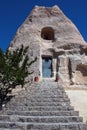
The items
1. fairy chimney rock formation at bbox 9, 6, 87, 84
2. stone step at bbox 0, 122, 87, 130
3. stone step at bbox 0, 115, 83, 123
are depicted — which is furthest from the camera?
fairy chimney rock formation at bbox 9, 6, 87, 84

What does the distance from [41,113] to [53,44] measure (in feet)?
38.8

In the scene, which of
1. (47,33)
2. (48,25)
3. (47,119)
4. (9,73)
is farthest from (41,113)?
(47,33)

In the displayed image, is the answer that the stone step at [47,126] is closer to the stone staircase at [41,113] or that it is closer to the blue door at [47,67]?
the stone staircase at [41,113]

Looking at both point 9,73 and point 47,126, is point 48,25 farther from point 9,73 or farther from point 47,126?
point 47,126

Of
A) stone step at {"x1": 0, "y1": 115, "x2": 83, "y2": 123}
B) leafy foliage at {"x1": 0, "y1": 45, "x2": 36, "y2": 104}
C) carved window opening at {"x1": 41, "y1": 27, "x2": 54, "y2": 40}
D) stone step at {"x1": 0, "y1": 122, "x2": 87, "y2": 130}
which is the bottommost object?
stone step at {"x1": 0, "y1": 122, "x2": 87, "y2": 130}

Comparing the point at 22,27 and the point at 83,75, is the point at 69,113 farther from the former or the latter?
the point at 22,27

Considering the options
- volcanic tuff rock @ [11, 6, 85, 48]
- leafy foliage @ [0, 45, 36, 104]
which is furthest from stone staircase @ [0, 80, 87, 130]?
volcanic tuff rock @ [11, 6, 85, 48]

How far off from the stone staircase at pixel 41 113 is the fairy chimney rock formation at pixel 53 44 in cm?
571

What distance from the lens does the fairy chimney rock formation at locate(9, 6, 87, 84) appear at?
22609 millimetres

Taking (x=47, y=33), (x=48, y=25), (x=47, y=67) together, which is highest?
(x=48, y=25)

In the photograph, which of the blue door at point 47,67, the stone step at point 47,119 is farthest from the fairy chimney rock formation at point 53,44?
the stone step at point 47,119

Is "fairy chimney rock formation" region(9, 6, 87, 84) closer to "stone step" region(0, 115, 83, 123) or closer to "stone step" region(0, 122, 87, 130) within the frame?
"stone step" region(0, 115, 83, 123)

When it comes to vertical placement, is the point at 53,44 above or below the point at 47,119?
above

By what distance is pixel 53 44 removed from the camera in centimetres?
2444
